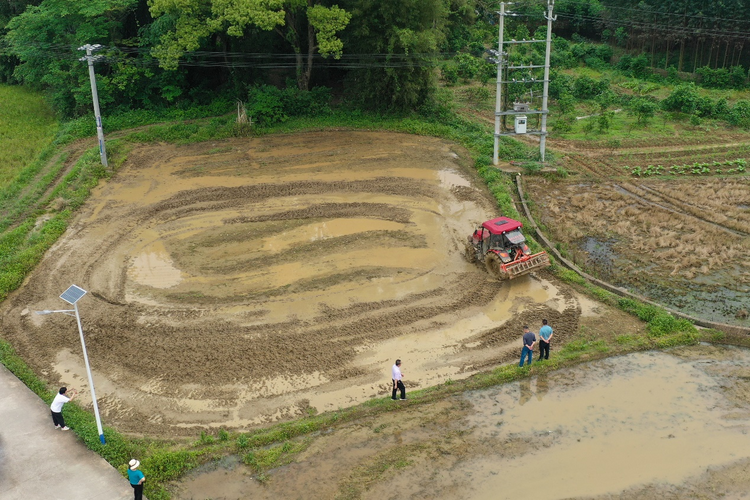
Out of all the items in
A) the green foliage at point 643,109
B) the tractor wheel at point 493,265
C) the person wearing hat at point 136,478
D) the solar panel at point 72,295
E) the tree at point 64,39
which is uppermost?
the tree at point 64,39

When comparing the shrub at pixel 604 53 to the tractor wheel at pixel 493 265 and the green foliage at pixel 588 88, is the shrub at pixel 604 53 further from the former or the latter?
the tractor wheel at pixel 493 265

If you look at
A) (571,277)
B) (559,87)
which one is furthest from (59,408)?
(559,87)

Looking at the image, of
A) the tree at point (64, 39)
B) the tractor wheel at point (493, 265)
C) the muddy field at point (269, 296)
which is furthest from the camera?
the tree at point (64, 39)

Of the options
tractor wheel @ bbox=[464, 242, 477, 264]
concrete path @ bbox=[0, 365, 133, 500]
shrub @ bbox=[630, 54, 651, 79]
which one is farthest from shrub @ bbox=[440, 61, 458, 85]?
concrete path @ bbox=[0, 365, 133, 500]

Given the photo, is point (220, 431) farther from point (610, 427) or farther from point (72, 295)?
point (610, 427)

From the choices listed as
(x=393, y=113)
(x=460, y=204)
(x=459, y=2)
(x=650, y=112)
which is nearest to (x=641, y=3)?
(x=459, y=2)

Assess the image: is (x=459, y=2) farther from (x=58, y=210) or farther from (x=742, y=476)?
(x=742, y=476)

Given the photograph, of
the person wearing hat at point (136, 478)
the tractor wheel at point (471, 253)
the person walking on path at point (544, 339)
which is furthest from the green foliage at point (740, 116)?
the person wearing hat at point (136, 478)
